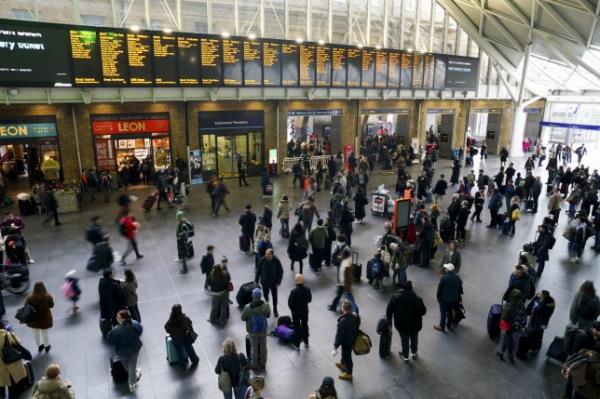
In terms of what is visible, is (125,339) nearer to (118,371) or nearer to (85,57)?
(118,371)

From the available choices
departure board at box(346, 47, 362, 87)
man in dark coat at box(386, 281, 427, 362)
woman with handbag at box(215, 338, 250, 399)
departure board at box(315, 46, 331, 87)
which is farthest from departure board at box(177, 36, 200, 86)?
woman with handbag at box(215, 338, 250, 399)

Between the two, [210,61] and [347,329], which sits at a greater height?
[210,61]

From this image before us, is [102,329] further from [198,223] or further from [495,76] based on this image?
[495,76]

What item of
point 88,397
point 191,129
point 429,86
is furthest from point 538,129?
point 88,397

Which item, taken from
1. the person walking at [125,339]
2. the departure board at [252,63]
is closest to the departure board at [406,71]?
the departure board at [252,63]

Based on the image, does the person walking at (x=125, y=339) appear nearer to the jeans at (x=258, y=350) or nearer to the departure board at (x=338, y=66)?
the jeans at (x=258, y=350)

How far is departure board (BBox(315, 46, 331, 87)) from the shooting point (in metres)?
21.0

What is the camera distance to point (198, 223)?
1492 centimetres

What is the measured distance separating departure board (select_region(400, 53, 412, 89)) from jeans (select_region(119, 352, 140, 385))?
21.4 m

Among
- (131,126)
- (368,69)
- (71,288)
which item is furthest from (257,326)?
(368,69)

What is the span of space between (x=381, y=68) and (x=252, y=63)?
767 cm

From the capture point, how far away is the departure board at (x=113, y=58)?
52.5 feet

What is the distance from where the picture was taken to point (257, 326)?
22.3ft

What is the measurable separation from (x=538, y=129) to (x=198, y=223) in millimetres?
31849
